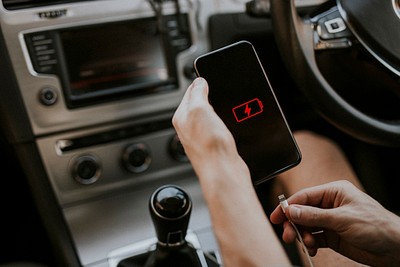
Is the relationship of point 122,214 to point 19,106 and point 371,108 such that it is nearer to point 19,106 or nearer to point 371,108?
point 19,106

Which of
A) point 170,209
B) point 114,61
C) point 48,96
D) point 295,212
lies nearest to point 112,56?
point 114,61

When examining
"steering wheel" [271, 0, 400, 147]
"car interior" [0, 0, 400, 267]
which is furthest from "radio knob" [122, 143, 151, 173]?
"steering wheel" [271, 0, 400, 147]

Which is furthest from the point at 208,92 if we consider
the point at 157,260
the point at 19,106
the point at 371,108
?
the point at 371,108

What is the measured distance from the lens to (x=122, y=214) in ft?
3.13

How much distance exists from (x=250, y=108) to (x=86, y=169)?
427 mm

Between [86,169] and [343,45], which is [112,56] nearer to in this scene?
[86,169]

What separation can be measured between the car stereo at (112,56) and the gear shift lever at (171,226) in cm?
30

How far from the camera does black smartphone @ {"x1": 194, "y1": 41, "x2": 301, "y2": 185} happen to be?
1.94 feet

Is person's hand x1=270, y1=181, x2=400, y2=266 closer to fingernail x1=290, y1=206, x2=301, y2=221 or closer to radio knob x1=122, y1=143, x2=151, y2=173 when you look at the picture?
fingernail x1=290, y1=206, x2=301, y2=221

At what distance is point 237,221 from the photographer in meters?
0.48

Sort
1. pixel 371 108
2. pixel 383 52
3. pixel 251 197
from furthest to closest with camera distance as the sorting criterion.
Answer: pixel 371 108
pixel 383 52
pixel 251 197

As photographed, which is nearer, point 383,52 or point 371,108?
point 383,52

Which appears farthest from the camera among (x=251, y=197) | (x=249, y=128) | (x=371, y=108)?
(x=371, y=108)

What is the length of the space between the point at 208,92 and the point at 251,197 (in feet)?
0.49
